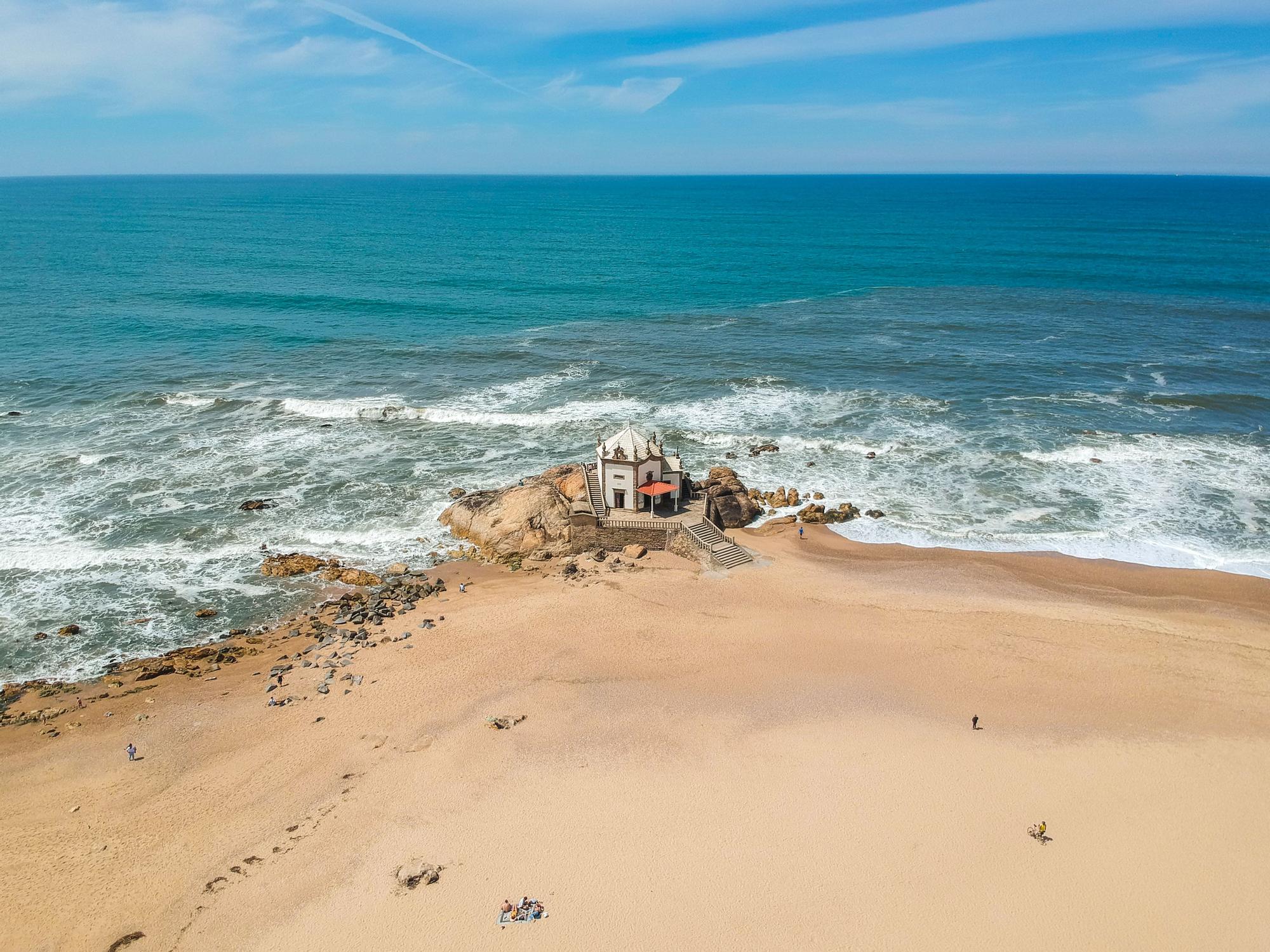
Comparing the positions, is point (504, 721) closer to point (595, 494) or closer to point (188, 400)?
point (595, 494)

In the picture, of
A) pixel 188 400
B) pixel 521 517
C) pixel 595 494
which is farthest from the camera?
pixel 188 400

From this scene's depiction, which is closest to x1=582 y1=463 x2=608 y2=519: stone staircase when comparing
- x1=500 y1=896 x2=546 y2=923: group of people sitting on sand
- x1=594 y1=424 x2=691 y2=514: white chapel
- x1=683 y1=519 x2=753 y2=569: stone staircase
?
x1=594 y1=424 x2=691 y2=514: white chapel

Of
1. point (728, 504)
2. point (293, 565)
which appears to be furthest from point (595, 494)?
point (293, 565)

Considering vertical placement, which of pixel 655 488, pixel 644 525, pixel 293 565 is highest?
pixel 655 488

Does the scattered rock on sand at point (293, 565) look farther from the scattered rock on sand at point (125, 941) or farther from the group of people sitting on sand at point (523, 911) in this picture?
the group of people sitting on sand at point (523, 911)

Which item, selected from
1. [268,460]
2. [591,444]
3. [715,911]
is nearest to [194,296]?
[268,460]

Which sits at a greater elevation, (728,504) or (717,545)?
(728,504)

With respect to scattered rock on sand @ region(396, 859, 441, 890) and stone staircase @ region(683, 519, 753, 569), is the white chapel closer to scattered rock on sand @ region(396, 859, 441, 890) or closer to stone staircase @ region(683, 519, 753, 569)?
stone staircase @ region(683, 519, 753, 569)
